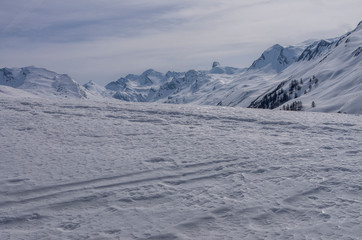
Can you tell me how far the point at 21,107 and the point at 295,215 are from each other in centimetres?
1772

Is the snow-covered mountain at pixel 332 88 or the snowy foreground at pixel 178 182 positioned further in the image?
the snow-covered mountain at pixel 332 88

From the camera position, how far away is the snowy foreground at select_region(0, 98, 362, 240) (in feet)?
20.1

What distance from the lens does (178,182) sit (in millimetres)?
8406

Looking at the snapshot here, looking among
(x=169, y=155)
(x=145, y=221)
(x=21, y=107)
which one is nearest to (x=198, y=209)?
(x=145, y=221)

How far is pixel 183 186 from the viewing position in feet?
26.7

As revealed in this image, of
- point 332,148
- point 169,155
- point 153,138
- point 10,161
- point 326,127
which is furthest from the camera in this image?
point 326,127

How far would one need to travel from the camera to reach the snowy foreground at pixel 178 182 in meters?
6.13

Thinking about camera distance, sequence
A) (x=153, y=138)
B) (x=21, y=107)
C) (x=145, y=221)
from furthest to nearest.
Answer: (x=21, y=107) < (x=153, y=138) < (x=145, y=221)

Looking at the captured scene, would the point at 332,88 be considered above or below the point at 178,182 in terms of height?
below

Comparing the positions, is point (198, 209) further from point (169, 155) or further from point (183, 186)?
point (169, 155)

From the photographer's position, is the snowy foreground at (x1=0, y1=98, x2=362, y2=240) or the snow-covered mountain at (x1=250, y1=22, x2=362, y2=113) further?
the snow-covered mountain at (x1=250, y1=22, x2=362, y2=113)

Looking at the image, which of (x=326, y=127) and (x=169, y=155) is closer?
(x=169, y=155)

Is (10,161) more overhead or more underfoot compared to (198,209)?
more overhead

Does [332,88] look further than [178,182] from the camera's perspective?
Yes
